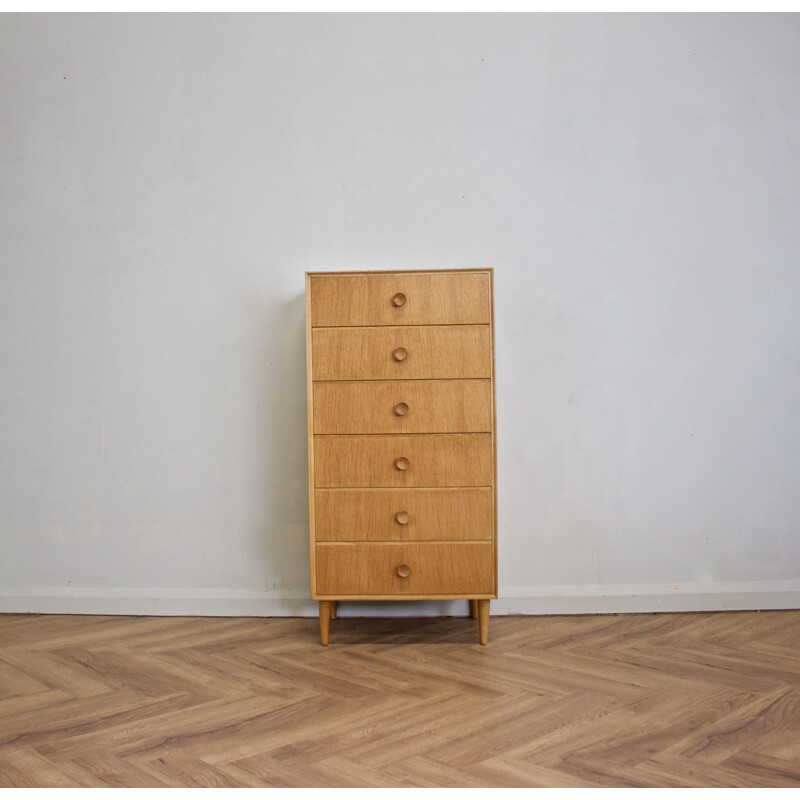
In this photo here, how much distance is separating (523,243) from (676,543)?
119 centimetres

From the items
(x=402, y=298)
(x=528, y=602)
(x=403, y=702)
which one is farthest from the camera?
(x=528, y=602)

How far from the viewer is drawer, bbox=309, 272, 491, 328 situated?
2.29 metres

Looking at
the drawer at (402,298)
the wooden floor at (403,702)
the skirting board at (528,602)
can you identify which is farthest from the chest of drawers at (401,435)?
the skirting board at (528,602)

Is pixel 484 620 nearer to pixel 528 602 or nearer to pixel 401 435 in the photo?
pixel 528 602

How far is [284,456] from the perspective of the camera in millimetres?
2723

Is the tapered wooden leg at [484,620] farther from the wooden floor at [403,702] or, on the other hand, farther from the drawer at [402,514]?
the drawer at [402,514]

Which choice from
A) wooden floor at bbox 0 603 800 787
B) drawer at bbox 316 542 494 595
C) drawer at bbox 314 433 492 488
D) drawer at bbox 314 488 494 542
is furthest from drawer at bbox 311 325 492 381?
wooden floor at bbox 0 603 800 787

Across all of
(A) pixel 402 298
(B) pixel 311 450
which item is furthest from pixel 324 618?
(A) pixel 402 298

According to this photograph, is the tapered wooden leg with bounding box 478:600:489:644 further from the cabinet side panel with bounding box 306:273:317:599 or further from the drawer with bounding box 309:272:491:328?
the drawer with bounding box 309:272:491:328

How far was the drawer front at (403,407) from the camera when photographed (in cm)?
230

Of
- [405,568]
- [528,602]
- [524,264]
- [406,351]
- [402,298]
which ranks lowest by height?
[528,602]

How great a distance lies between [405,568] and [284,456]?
2.19 ft

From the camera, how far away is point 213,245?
2.76 m

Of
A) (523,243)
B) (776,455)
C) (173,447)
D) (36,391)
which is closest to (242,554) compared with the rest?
(173,447)
